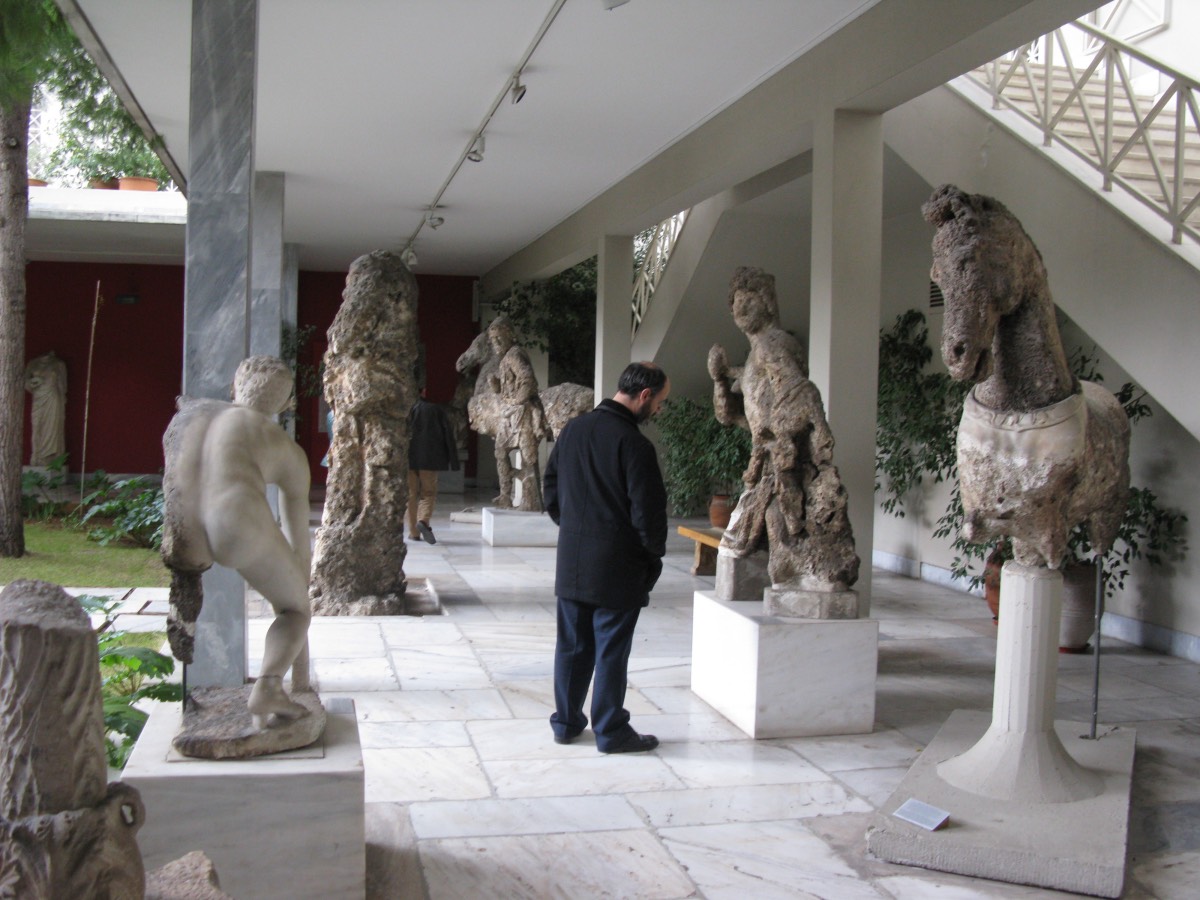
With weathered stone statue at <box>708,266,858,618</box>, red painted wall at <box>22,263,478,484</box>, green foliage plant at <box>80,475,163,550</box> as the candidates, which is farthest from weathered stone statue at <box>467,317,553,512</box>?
red painted wall at <box>22,263,478,484</box>

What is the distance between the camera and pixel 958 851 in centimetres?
332

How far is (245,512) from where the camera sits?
2820 mm

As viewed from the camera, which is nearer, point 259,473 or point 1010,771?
point 259,473

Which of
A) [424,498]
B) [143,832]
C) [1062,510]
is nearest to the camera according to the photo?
[143,832]

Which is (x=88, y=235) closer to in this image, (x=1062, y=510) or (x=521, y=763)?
(x=521, y=763)

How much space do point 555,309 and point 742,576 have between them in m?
10.9

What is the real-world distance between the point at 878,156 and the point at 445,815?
4373mm

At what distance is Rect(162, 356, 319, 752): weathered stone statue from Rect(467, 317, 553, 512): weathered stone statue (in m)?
7.81

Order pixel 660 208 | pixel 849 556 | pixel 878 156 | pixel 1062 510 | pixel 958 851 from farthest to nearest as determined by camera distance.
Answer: pixel 660 208, pixel 878 156, pixel 849 556, pixel 1062 510, pixel 958 851

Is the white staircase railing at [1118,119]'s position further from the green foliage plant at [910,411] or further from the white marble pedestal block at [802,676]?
the white marble pedestal block at [802,676]

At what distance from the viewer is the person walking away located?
1035cm

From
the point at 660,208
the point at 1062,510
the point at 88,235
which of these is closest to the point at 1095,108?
the point at 660,208

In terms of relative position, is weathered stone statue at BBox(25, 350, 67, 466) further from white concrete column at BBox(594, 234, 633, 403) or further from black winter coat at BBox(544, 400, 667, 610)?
black winter coat at BBox(544, 400, 667, 610)

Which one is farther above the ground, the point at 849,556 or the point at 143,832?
the point at 849,556
